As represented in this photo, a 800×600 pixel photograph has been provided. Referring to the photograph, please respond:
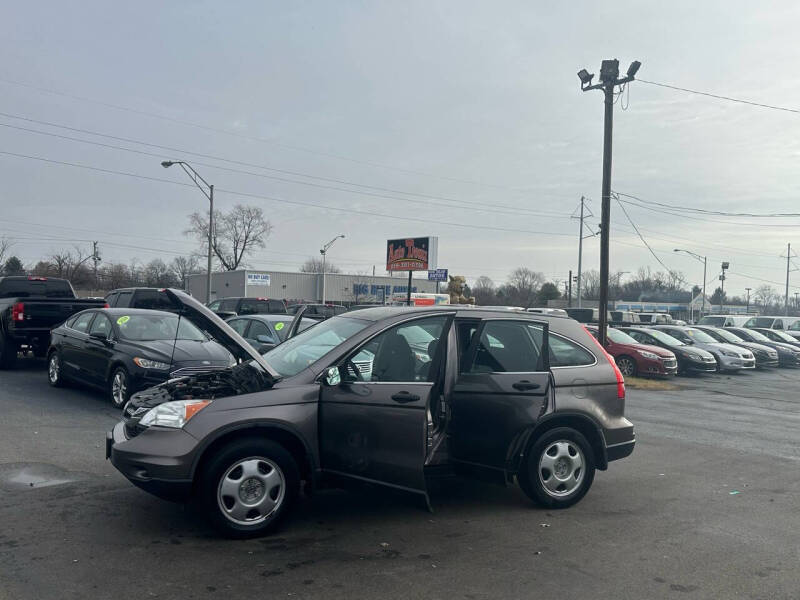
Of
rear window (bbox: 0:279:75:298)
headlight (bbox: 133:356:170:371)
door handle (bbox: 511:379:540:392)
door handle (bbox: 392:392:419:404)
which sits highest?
rear window (bbox: 0:279:75:298)

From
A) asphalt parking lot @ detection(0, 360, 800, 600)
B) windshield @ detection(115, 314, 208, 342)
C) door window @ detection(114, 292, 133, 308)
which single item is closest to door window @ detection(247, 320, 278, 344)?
windshield @ detection(115, 314, 208, 342)

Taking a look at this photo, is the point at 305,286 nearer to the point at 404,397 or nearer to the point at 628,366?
the point at 628,366

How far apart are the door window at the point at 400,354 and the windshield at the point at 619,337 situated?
16.6 metres

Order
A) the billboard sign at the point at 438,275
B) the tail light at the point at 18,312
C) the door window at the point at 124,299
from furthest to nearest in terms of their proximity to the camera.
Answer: the billboard sign at the point at 438,275 → the door window at the point at 124,299 → the tail light at the point at 18,312

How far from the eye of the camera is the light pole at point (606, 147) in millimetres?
19109

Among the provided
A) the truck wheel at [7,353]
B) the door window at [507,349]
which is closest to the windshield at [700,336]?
the door window at [507,349]

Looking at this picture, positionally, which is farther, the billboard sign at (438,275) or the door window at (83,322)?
the billboard sign at (438,275)

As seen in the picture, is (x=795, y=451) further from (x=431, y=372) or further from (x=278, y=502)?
(x=278, y=502)

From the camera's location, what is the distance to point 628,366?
20.2 metres

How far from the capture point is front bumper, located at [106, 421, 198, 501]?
Result: 4.80m

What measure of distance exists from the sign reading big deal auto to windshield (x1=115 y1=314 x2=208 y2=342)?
2275 cm

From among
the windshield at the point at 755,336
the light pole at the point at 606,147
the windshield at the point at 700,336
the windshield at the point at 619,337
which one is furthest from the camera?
the windshield at the point at 755,336

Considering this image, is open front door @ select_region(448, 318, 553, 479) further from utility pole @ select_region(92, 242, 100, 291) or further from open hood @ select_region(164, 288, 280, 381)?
utility pole @ select_region(92, 242, 100, 291)

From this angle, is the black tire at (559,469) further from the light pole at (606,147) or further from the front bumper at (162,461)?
the light pole at (606,147)
